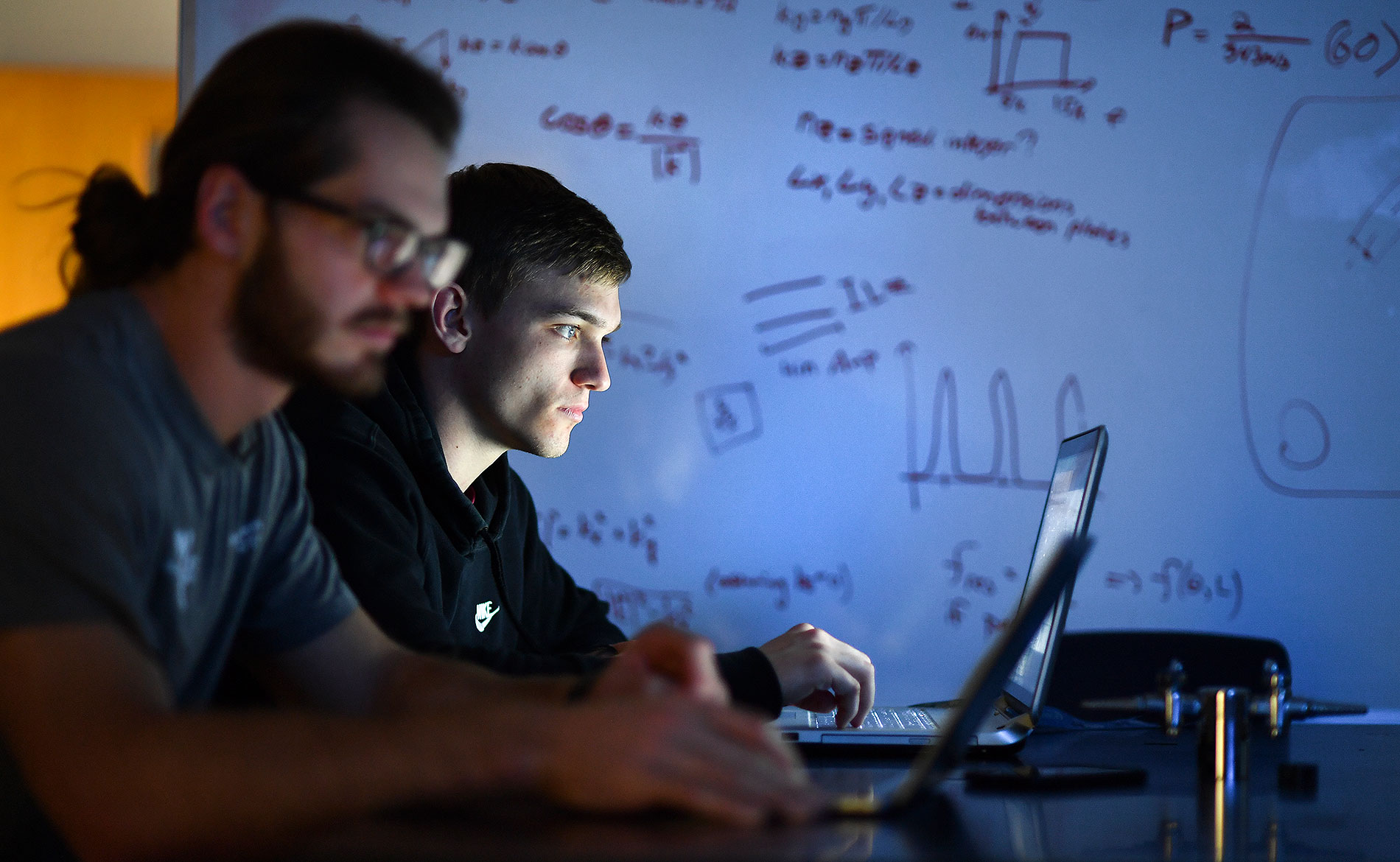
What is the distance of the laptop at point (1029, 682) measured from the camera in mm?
1135

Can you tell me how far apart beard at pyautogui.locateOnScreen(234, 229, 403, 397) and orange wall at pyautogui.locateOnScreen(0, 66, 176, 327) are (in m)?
3.40

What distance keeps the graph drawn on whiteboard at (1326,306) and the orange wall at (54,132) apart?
345 cm

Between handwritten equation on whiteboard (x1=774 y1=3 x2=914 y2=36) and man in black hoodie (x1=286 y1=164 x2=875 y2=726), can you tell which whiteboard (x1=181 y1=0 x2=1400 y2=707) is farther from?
man in black hoodie (x1=286 y1=164 x2=875 y2=726)

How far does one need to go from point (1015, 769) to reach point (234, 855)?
0.66 m

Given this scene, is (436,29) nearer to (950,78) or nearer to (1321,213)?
(950,78)

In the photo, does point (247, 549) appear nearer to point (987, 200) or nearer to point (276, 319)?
point (276, 319)

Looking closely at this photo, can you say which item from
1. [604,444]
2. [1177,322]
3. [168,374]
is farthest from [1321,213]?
[168,374]

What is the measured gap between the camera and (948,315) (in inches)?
83.4

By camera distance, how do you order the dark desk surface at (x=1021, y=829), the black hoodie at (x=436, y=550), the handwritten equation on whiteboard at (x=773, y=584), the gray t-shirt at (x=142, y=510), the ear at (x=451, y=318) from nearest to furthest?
the dark desk surface at (x=1021, y=829), the gray t-shirt at (x=142, y=510), the black hoodie at (x=436, y=550), the ear at (x=451, y=318), the handwritten equation on whiteboard at (x=773, y=584)

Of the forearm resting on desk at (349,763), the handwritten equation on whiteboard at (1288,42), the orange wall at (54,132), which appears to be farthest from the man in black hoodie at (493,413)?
the orange wall at (54,132)

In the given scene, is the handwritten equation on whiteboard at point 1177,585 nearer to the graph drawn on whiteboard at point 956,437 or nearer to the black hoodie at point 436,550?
the graph drawn on whiteboard at point 956,437

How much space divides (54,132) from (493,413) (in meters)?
3.10

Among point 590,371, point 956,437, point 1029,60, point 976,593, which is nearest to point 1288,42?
point 1029,60

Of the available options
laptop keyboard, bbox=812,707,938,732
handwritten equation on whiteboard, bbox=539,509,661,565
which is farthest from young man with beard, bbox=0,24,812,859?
handwritten equation on whiteboard, bbox=539,509,661,565
